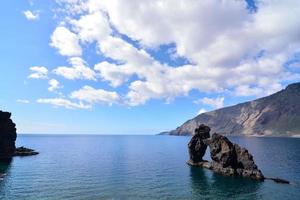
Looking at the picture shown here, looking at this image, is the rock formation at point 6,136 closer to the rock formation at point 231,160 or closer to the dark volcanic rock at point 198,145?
the dark volcanic rock at point 198,145

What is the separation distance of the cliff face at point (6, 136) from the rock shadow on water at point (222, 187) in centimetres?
8983

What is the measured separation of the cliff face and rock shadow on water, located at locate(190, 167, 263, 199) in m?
89.8

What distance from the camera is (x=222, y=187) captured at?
7906 cm

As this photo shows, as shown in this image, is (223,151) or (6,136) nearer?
(223,151)

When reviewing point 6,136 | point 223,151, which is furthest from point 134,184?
point 6,136

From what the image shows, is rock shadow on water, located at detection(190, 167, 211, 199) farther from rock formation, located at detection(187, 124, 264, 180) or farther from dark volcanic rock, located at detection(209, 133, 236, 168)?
dark volcanic rock, located at detection(209, 133, 236, 168)

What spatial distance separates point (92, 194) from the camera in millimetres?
68938

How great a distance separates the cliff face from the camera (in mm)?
138925

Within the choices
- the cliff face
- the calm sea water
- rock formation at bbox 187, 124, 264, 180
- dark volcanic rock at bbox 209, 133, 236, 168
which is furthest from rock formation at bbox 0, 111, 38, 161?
dark volcanic rock at bbox 209, 133, 236, 168

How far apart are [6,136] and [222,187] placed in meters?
107

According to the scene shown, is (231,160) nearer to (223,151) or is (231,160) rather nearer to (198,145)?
(223,151)

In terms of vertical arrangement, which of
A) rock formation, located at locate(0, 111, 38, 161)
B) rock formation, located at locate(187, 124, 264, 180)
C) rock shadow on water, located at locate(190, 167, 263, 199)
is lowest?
rock shadow on water, located at locate(190, 167, 263, 199)

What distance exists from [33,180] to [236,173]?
60804 millimetres

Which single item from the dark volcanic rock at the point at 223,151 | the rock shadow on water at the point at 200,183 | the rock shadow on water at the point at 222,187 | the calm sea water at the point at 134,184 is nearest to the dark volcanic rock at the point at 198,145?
the rock shadow on water at the point at 200,183
